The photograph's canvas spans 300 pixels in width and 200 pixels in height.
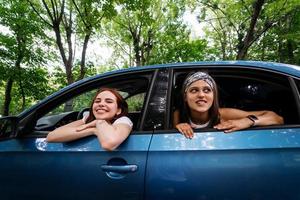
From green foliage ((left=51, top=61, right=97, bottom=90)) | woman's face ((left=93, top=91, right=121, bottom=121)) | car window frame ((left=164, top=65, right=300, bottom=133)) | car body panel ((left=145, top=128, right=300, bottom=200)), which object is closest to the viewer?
car body panel ((left=145, top=128, right=300, bottom=200))

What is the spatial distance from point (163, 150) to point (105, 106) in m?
0.64

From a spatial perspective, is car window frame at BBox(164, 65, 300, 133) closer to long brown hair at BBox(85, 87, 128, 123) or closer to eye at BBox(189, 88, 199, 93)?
eye at BBox(189, 88, 199, 93)

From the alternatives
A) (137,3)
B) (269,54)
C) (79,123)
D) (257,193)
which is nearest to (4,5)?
(137,3)

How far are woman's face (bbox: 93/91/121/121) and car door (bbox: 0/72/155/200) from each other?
14 cm

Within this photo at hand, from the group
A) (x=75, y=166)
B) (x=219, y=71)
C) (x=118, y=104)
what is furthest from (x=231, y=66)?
(x=75, y=166)

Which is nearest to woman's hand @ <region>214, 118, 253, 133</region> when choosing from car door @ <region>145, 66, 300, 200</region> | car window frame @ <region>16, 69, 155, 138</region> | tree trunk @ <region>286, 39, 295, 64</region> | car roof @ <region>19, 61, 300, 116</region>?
car door @ <region>145, 66, 300, 200</region>

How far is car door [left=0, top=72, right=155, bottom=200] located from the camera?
7.41 feet

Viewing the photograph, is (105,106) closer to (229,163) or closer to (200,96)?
(200,96)

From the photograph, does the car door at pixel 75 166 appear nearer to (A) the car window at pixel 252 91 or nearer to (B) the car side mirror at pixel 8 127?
(B) the car side mirror at pixel 8 127

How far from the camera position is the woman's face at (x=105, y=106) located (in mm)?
2607

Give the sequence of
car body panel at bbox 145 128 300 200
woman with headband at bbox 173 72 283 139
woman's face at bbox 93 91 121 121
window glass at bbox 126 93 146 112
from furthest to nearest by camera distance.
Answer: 1. window glass at bbox 126 93 146 112
2. woman's face at bbox 93 91 121 121
3. woman with headband at bbox 173 72 283 139
4. car body panel at bbox 145 128 300 200

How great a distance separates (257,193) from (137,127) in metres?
0.89

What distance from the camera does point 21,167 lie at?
2.60 metres

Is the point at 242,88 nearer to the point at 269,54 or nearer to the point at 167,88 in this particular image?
the point at 167,88
